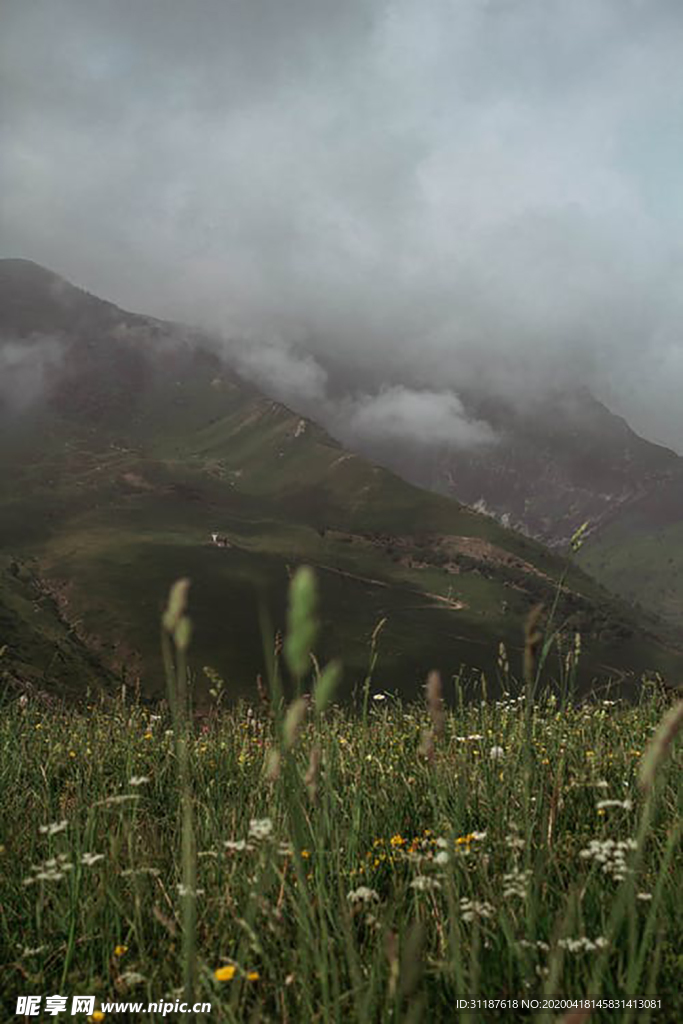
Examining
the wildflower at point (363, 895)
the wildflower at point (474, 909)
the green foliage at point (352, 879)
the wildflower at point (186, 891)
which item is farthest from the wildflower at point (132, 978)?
the wildflower at point (474, 909)

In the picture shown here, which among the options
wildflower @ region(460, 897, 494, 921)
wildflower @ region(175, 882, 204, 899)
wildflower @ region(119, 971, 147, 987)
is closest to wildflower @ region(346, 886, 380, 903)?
wildflower @ region(460, 897, 494, 921)

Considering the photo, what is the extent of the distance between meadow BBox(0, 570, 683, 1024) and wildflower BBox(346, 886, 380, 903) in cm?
3

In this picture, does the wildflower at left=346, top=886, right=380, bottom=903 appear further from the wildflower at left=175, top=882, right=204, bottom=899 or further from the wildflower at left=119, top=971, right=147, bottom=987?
the wildflower at left=119, top=971, right=147, bottom=987

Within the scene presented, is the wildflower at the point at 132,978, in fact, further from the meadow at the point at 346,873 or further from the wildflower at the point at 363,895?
the wildflower at the point at 363,895

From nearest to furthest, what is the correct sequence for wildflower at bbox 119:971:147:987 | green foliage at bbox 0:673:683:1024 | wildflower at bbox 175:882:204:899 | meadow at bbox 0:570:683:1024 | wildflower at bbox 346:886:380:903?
wildflower at bbox 175:882:204:899
meadow at bbox 0:570:683:1024
green foliage at bbox 0:673:683:1024
wildflower at bbox 119:971:147:987
wildflower at bbox 346:886:380:903

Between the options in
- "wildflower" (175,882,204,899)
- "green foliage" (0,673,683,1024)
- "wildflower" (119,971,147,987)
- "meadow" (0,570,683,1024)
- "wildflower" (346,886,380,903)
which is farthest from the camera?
"wildflower" (346,886,380,903)

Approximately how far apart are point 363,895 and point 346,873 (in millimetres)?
642

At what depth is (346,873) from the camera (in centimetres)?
402

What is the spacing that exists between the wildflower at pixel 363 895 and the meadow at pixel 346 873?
28mm

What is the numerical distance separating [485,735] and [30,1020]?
425 cm

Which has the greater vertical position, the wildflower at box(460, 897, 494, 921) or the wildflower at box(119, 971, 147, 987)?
the wildflower at box(460, 897, 494, 921)

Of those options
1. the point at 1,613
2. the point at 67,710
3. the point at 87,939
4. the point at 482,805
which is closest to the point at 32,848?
the point at 87,939

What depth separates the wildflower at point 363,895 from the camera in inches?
129

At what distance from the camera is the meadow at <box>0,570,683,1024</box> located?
2.33 meters
